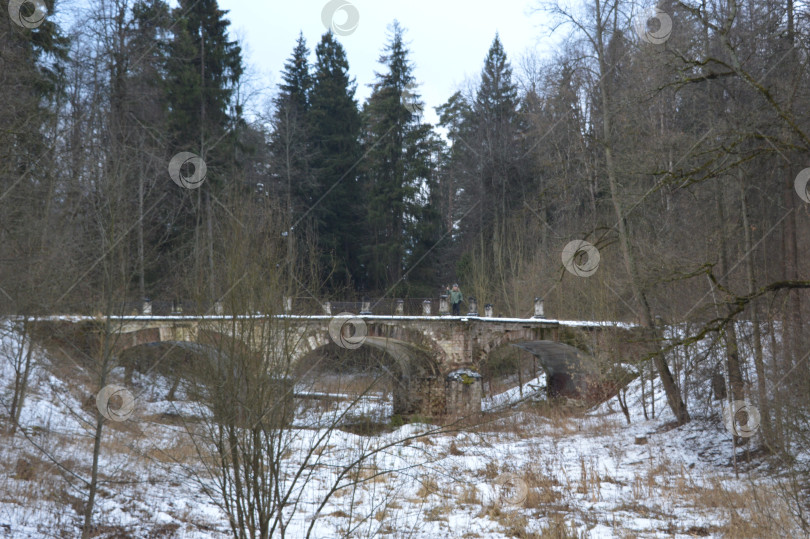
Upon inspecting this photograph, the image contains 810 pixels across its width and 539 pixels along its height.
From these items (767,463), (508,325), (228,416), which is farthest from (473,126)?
(228,416)

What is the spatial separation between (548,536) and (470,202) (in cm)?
2784

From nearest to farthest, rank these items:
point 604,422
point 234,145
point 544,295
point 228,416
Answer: point 228,416 < point 604,422 < point 544,295 < point 234,145

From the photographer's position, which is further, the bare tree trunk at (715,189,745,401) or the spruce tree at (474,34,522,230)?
the spruce tree at (474,34,522,230)

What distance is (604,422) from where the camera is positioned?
1675 cm

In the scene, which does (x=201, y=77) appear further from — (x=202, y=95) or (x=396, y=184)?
(x=396, y=184)

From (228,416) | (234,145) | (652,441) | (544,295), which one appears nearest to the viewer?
(228,416)

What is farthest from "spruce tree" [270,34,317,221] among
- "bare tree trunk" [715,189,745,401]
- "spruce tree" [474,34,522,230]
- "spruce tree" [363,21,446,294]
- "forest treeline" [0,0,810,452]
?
"bare tree trunk" [715,189,745,401]

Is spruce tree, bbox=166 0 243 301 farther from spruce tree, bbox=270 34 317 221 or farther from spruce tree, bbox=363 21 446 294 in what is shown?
spruce tree, bbox=363 21 446 294

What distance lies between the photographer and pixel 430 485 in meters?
6.16

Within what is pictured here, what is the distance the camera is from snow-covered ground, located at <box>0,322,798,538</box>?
8609mm

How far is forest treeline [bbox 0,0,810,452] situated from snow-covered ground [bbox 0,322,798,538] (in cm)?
148

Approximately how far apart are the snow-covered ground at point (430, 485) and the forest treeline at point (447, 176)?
148 cm

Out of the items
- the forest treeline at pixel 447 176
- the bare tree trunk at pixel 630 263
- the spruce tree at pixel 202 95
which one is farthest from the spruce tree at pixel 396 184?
the bare tree trunk at pixel 630 263

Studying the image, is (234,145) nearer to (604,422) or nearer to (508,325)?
(508,325)
